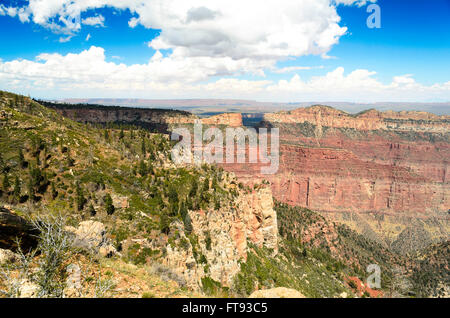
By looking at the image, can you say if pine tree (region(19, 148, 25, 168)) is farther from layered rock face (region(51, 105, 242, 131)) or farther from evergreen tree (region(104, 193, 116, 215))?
layered rock face (region(51, 105, 242, 131))

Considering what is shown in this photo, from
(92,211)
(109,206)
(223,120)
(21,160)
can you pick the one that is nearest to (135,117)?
(223,120)

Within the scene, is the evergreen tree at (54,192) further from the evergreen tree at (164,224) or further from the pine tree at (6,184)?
the evergreen tree at (164,224)

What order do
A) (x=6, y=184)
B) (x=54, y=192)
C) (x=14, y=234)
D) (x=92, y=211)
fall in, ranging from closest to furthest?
1. (x=14, y=234)
2. (x=92, y=211)
3. (x=6, y=184)
4. (x=54, y=192)

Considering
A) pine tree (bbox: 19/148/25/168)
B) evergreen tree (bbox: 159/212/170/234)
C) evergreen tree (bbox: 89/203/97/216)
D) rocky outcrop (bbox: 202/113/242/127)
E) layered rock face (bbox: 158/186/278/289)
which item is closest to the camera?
layered rock face (bbox: 158/186/278/289)

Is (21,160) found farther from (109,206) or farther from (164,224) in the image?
(164,224)

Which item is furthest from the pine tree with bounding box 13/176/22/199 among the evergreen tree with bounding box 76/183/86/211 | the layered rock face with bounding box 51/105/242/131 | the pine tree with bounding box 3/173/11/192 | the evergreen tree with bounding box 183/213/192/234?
the layered rock face with bounding box 51/105/242/131

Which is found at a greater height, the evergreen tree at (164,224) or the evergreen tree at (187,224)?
the evergreen tree at (164,224)

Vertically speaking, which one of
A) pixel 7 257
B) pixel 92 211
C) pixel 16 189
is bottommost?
pixel 92 211

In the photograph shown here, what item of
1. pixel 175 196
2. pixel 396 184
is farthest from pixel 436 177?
pixel 175 196

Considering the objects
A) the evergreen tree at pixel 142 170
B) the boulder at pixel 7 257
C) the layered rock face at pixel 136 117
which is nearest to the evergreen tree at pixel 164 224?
the evergreen tree at pixel 142 170
